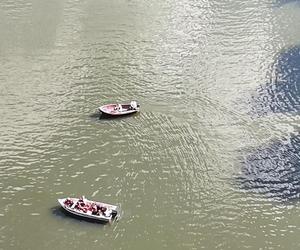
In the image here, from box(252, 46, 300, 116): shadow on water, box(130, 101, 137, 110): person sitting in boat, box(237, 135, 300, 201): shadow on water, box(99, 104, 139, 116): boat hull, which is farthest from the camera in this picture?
box(252, 46, 300, 116): shadow on water

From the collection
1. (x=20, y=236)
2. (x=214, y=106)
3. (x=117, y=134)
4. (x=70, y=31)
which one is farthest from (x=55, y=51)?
(x=20, y=236)

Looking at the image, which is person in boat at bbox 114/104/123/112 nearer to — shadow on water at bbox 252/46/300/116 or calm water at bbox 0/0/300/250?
calm water at bbox 0/0/300/250

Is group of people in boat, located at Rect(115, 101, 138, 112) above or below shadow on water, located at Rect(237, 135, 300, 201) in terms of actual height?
above

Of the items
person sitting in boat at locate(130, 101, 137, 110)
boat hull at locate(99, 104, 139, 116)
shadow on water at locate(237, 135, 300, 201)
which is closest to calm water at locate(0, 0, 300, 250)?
shadow on water at locate(237, 135, 300, 201)

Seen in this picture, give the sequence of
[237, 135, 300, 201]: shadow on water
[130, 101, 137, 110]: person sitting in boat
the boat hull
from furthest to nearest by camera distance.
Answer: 1. [130, 101, 137, 110]: person sitting in boat
2. the boat hull
3. [237, 135, 300, 201]: shadow on water

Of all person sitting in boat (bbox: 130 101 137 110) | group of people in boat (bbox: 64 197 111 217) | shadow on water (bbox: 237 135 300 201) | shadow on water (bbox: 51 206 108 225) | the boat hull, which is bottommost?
shadow on water (bbox: 51 206 108 225)

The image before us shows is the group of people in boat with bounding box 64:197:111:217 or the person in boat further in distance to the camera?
the person in boat

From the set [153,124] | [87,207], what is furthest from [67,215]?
[153,124]
